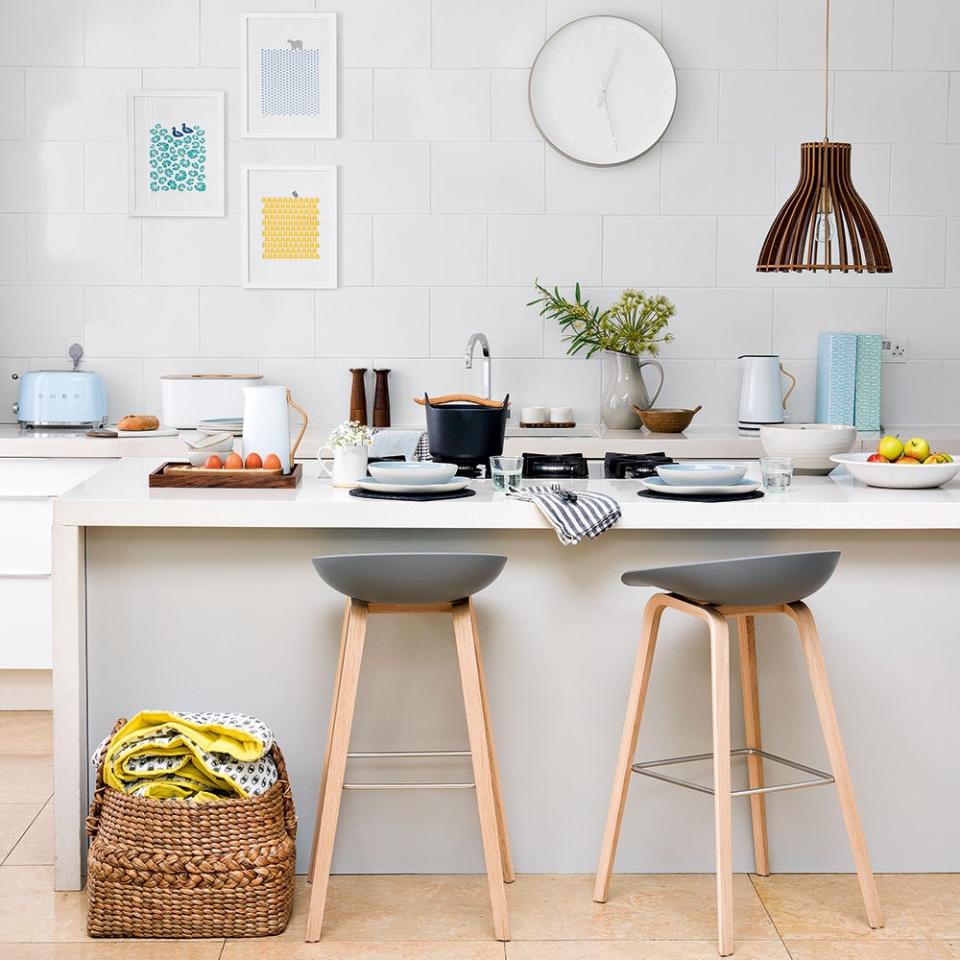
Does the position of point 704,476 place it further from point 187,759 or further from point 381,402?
point 381,402

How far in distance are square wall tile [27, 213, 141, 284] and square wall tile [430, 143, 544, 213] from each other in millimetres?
1120

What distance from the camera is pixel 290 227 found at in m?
4.61

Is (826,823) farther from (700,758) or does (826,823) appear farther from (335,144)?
(335,144)

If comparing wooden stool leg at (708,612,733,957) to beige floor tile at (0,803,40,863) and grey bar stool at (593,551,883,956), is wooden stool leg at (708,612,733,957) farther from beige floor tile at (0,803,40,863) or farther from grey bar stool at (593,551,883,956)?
beige floor tile at (0,803,40,863)

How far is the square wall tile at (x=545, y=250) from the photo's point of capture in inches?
182

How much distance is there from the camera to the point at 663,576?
2.49 meters

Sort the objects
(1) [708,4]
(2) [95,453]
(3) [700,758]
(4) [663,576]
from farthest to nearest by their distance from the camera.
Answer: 1. (1) [708,4]
2. (2) [95,453]
3. (3) [700,758]
4. (4) [663,576]

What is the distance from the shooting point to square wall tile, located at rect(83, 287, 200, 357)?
4.64 metres

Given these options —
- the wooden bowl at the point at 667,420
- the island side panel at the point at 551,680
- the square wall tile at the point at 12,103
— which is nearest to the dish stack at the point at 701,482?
the island side panel at the point at 551,680

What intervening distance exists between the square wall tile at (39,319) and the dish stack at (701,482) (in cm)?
260

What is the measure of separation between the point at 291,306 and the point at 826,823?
269cm

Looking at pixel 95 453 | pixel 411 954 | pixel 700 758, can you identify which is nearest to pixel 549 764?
pixel 700 758

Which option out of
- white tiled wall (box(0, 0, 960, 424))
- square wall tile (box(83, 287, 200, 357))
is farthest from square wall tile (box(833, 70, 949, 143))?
square wall tile (box(83, 287, 200, 357))

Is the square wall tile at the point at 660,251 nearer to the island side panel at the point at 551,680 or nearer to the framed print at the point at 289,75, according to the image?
the framed print at the point at 289,75
